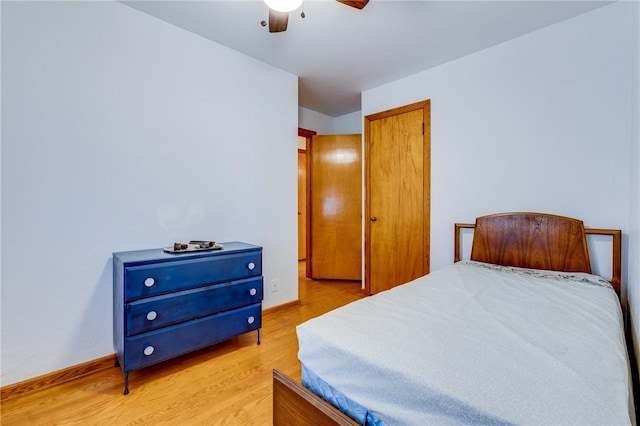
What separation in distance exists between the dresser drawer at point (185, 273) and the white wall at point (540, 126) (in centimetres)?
180

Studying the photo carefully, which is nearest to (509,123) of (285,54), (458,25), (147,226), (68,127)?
(458,25)

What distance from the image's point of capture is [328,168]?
159 inches

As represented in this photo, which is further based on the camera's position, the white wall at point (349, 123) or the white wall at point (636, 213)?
the white wall at point (349, 123)

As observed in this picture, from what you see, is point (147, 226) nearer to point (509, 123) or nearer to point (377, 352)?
point (377, 352)

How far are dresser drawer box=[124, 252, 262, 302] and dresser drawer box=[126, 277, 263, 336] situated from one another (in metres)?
0.04

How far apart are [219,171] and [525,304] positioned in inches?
88.6

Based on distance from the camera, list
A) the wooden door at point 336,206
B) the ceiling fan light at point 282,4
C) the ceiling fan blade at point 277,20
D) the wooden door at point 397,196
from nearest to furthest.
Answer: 1. the ceiling fan light at point 282,4
2. the ceiling fan blade at point 277,20
3. the wooden door at point 397,196
4. the wooden door at point 336,206

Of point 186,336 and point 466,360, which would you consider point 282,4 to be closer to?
point 466,360

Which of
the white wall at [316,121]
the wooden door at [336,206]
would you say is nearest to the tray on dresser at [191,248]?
the wooden door at [336,206]

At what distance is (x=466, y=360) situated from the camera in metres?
0.85

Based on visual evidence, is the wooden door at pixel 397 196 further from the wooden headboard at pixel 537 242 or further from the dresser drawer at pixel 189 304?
the dresser drawer at pixel 189 304

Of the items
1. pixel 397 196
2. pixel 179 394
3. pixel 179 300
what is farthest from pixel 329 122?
pixel 179 394

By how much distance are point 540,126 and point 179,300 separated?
9.31 feet

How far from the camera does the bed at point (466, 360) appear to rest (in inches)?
27.3
